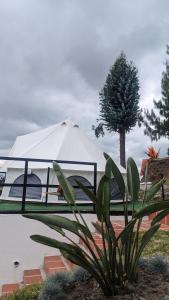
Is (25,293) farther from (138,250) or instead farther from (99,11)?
(99,11)

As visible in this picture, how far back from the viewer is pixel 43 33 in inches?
311

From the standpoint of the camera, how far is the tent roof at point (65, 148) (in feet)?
31.9

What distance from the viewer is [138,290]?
2.21m

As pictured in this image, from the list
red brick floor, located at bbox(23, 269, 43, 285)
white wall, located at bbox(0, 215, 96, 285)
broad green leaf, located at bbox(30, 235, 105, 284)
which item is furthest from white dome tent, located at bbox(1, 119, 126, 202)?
broad green leaf, located at bbox(30, 235, 105, 284)

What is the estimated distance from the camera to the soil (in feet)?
7.02

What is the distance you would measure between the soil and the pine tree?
594 inches

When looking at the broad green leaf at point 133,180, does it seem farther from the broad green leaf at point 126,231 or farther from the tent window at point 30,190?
the tent window at point 30,190

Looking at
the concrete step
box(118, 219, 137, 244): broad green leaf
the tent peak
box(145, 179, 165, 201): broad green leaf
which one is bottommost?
the concrete step

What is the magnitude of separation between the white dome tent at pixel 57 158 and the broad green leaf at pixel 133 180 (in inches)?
235

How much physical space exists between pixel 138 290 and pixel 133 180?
86cm

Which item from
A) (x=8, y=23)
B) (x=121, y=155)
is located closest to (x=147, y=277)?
(x=8, y=23)

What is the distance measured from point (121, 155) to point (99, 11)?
10.8 meters

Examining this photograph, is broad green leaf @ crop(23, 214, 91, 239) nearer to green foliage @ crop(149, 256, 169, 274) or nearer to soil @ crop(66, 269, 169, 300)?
soil @ crop(66, 269, 169, 300)

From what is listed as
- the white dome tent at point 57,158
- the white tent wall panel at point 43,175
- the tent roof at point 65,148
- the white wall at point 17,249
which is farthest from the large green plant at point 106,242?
the tent roof at point 65,148
